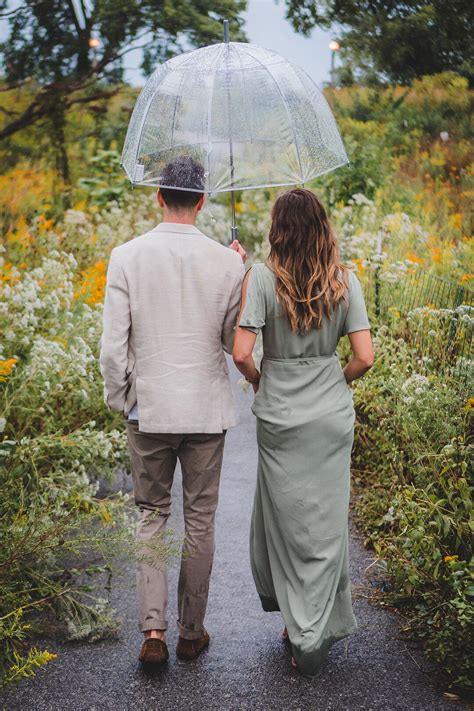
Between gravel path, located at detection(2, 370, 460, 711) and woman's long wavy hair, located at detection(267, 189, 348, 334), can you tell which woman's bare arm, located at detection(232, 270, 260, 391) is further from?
gravel path, located at detection(2, 370, 460, 711)

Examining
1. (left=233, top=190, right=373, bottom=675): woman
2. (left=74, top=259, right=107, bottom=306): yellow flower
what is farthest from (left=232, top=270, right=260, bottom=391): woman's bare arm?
(left=74, top=259, right=107, bottom=306): yellow flower

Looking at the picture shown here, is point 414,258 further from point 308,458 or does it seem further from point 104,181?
point 104,181

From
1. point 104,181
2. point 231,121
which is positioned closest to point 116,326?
point 231,121

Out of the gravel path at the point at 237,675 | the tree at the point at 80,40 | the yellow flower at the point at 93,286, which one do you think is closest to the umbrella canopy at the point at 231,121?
the gravel path at the point at 237,675

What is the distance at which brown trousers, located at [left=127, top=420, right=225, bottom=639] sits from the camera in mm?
3396

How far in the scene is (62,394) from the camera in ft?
15.5

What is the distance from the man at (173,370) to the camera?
3270mm

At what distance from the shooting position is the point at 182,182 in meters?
3.26

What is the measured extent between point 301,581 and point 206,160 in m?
1.87

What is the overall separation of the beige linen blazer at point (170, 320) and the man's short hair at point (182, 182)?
96 mm

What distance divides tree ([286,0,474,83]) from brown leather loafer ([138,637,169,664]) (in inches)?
263

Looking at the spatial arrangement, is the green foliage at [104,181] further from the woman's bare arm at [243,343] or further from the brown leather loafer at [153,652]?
the brown leather loafer at [153,652]

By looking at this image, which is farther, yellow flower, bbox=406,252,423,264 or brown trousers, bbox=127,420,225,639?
yellow flower, bbox=406,252,423,264

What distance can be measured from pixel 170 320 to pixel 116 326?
0.74ft
